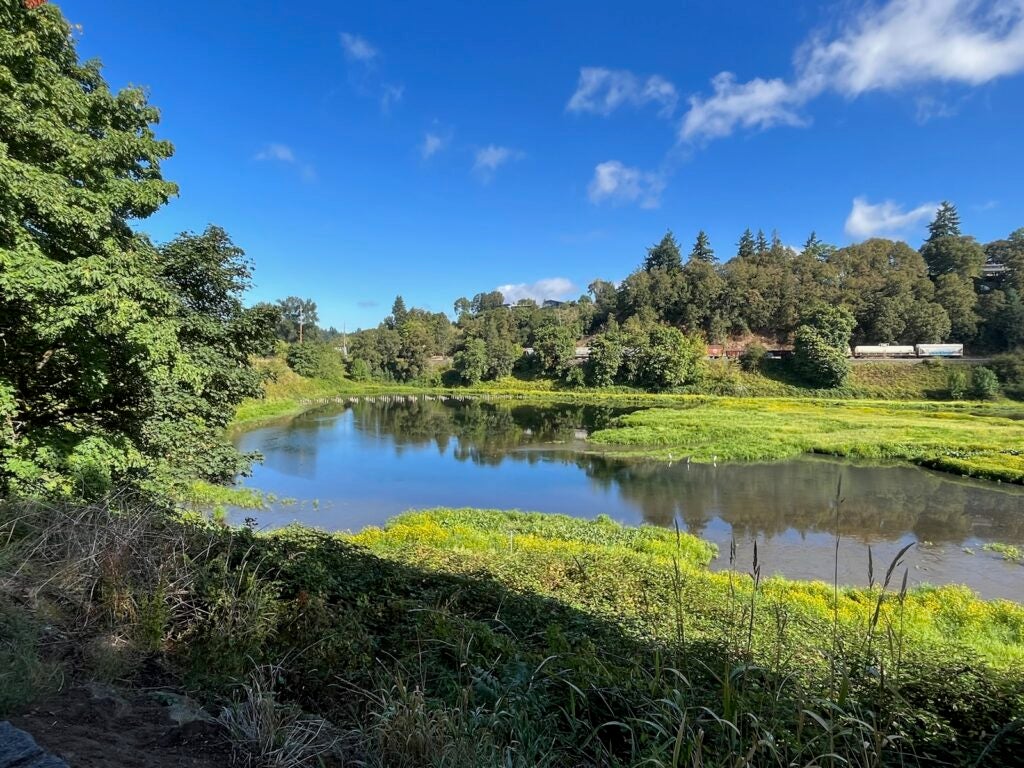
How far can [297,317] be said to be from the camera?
385ft

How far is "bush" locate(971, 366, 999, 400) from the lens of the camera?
5316cm

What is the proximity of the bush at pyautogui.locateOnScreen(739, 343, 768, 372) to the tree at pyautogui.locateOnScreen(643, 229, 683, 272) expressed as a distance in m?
35.7

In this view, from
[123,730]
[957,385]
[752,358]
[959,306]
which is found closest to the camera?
[123,730]

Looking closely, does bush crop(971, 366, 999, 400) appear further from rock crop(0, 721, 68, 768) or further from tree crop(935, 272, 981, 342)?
rock crop(0, 721, 68, 768)

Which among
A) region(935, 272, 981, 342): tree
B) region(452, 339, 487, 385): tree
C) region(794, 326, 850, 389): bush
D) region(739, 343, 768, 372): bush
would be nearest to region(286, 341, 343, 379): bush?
region(452, 339, 487, 385): tree

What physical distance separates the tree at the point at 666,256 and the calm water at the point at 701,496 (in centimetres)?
8008

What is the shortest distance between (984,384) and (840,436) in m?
34.4

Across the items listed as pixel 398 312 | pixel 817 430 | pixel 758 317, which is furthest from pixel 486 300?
pixel 817 430

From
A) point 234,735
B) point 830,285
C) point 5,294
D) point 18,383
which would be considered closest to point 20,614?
point 234,735

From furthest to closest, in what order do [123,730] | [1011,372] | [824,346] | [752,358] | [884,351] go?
[752,358]
[884,351]
[824,346]
[1011,372]
[123,730]

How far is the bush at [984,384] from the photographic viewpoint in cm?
5316

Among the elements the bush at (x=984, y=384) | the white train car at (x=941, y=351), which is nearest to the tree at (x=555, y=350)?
the white train car at (x=941, y=351)

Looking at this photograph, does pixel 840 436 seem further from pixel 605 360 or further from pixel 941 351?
pixel 941 351

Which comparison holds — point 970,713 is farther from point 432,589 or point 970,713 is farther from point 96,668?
point 96,668
